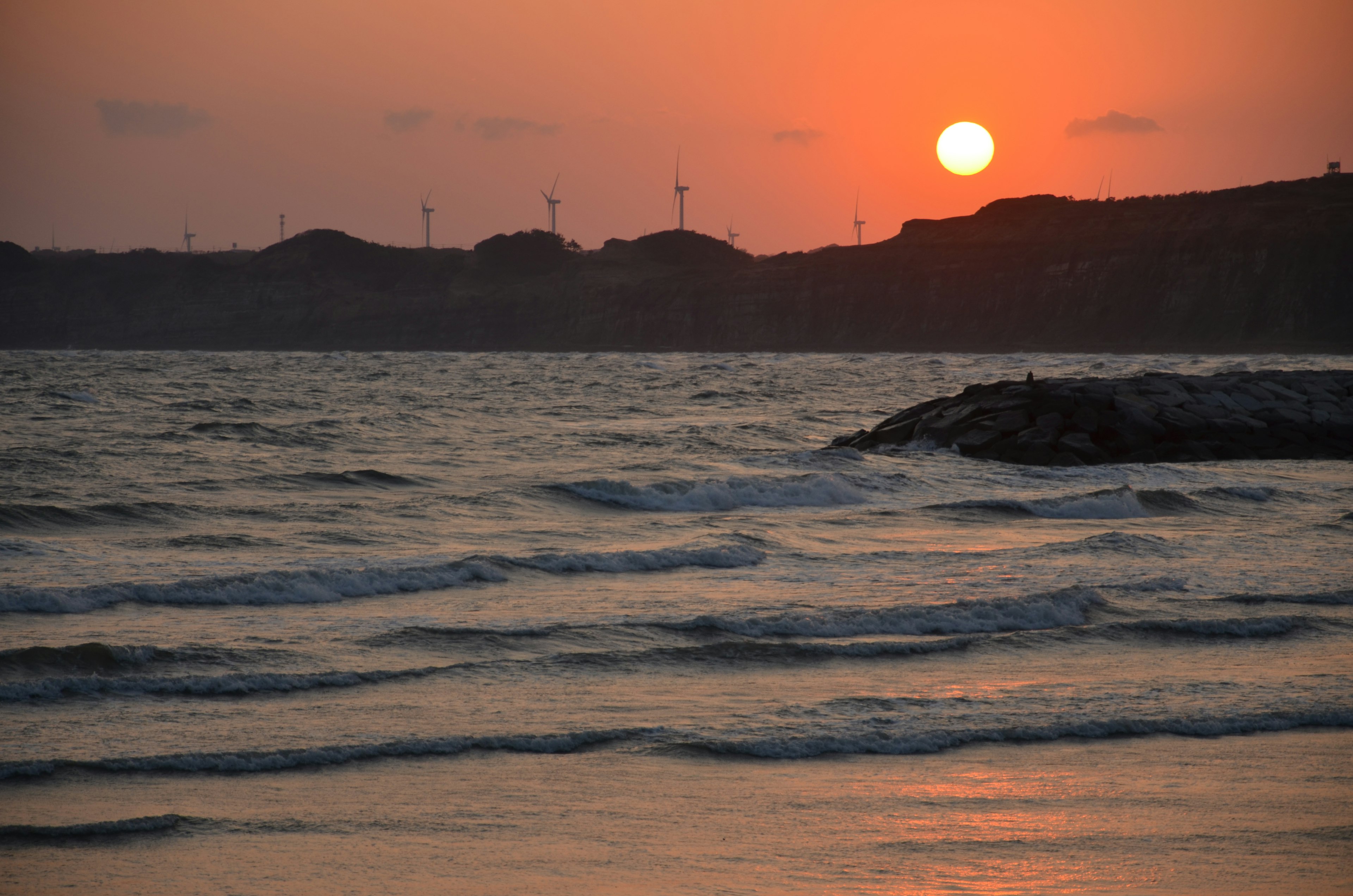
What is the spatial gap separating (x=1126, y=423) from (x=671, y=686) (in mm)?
19443

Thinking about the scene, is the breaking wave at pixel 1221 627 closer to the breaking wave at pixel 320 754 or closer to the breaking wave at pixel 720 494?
the breaking wave at pixel 320 754

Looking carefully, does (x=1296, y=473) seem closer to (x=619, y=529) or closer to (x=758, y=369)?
(x=619, y=529)

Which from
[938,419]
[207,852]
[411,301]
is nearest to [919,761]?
[207,852]

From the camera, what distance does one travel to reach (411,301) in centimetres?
17900

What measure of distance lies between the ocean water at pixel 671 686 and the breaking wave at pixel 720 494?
0.27 feet

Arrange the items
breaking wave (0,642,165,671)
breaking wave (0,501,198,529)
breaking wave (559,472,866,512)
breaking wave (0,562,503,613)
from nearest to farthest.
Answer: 1. breaking wave (0,642,165,671)
2. breaking wave (0,562,503,613)
3. breaking wave (0,501,198,529)
4. breaking wave (559,472,866,512)

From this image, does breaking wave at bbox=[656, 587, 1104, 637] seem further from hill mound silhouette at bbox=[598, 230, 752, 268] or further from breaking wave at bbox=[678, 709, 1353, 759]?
hill mound silhouette at bbox=[598, 230, 752, 268]

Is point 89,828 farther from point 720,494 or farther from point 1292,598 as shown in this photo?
point 720,494

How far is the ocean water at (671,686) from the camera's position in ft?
17.7

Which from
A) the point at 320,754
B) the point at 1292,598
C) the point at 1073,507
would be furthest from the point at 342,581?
the point at 1073,507

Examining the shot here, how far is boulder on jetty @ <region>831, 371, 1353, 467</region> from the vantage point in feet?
78.6

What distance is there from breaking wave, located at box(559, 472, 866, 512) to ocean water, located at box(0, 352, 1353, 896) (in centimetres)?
8

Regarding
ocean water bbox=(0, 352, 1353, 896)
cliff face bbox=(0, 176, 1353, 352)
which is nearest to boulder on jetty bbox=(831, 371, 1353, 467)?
ocean water bbox=(0, 352, 1353, 896)

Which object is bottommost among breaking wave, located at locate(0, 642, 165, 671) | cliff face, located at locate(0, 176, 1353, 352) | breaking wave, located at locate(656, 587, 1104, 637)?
breaking wave, located at locate(656, 587, 1104, 637)
